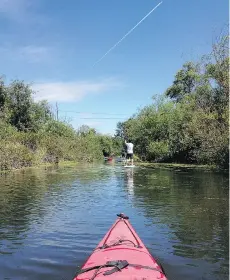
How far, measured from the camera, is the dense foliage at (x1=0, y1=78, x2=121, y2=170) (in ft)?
93.8

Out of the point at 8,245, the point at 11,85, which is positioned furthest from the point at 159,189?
the point at 11,85

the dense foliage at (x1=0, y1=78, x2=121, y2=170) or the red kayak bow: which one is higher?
the dense foliage at (x1=0, y1=78, x2=121, y2=170)

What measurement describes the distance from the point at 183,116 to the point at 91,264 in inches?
1399

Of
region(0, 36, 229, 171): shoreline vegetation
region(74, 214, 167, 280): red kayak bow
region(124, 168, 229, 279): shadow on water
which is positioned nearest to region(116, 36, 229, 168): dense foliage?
region(0, 36, 229, 171): shoreline vegetation

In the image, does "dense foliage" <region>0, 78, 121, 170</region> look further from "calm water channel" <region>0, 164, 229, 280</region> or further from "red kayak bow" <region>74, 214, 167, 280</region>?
"red kayak bow" <region>74, 214, 167, 280</region>

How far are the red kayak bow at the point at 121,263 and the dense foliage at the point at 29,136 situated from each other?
794 inches

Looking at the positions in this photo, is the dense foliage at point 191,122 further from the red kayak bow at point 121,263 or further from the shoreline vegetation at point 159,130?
the red kayak bow at point 121,263

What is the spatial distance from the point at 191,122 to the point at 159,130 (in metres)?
11.1

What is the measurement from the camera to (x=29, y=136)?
3412cm

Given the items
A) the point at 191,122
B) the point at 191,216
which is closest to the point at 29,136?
the point at 191,122

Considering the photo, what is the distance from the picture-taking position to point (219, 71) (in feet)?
81.3

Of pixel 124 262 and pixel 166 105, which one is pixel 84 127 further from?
pixel 124 262

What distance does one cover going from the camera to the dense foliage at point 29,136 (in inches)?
1126

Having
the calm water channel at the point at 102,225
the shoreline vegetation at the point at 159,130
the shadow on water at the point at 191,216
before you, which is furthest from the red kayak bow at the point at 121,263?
the shoreline vegetation at the point at 159,130
